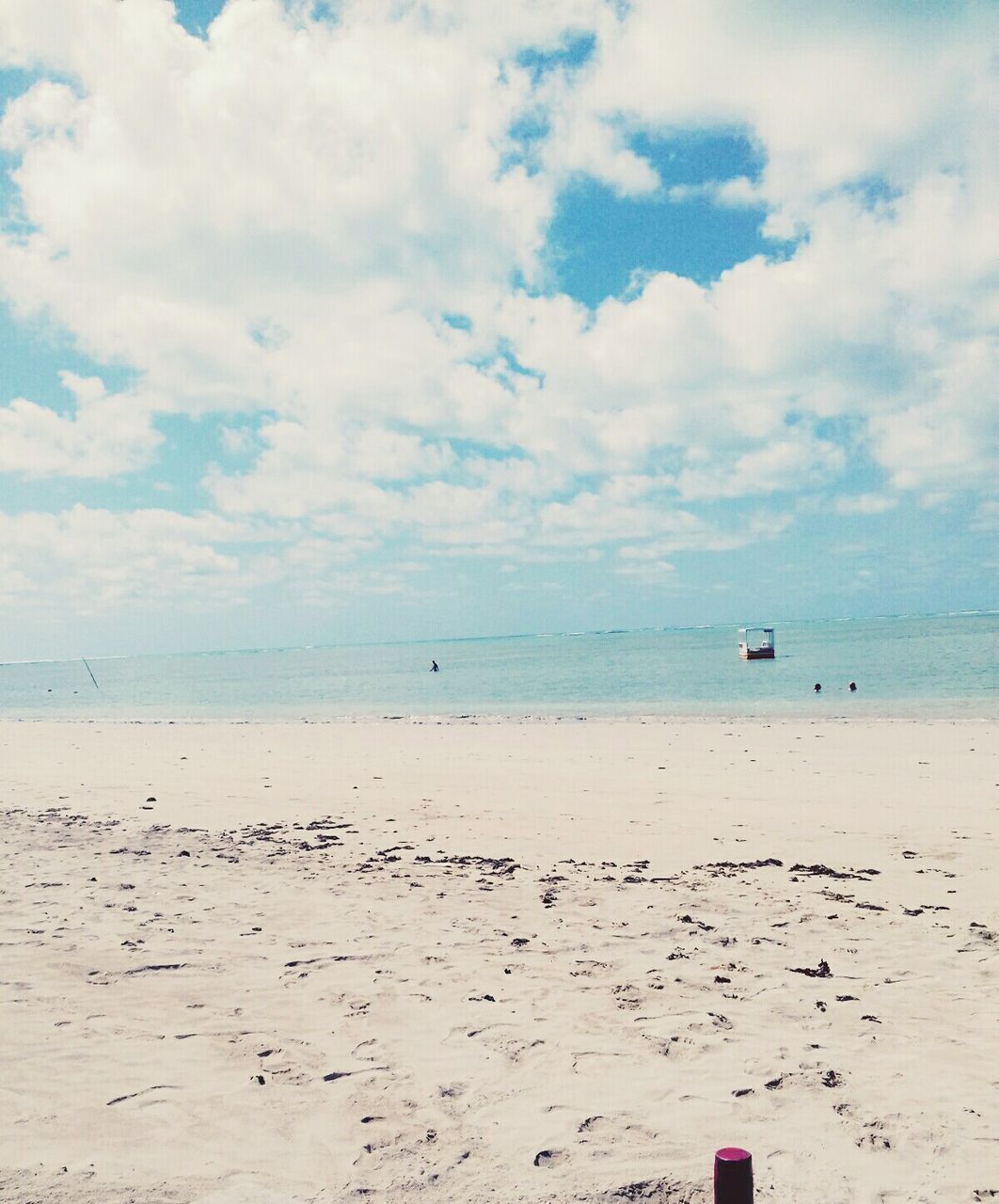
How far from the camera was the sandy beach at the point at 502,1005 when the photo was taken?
15.1 ft

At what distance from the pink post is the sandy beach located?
141cm

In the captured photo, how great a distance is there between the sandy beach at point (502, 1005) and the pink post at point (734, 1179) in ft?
4.62

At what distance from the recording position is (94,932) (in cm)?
841

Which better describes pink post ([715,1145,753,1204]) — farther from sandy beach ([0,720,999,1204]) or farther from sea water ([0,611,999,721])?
sea water ([0,611,999,721])

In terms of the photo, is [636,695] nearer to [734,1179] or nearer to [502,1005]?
[502,1005]

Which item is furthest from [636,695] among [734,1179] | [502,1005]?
[734,1179]

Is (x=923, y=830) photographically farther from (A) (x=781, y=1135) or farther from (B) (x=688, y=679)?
(B) (x=688, y=679)

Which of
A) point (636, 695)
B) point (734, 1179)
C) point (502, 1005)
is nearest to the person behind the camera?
point (734, 1179)

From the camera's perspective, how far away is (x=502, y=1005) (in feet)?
21.6

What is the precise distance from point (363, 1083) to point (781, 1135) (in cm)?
262

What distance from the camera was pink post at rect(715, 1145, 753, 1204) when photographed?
3154 millimetres

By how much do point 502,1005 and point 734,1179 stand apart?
3665 mm

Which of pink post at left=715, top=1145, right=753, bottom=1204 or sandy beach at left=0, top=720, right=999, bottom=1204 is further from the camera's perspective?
sandy beach at left=0, top=720, right=999, bottom=1204

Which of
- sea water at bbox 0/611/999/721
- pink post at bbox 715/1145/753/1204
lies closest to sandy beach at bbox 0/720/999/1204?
pink post at bbox 715/1145/753/1204
